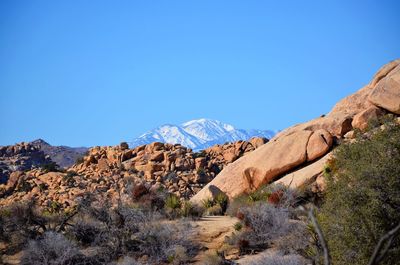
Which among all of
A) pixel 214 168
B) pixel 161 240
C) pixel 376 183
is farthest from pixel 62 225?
pixel 214 168

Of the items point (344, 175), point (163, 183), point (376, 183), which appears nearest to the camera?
point (376, 183)

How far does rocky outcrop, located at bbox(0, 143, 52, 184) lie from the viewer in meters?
66.2

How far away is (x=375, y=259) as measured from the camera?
11.4 feet

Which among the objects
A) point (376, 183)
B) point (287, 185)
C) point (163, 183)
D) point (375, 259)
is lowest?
point (375, 259)

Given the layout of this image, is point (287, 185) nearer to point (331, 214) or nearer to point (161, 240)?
point (161, 240)

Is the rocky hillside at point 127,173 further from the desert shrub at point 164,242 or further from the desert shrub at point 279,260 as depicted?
the desert shrub at point 279,260

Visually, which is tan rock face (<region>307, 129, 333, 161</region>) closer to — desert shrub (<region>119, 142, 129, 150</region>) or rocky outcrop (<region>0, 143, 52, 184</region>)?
desert shrub (<region>119, 142, 129, 150</region>)

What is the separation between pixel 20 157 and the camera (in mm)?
70375

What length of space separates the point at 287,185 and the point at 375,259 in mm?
20187

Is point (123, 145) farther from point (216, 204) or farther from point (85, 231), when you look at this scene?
point (85, 231)

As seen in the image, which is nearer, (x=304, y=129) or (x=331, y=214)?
(x=331, y=214)

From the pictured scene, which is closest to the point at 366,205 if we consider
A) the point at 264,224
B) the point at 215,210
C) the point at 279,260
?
the point at 279,260

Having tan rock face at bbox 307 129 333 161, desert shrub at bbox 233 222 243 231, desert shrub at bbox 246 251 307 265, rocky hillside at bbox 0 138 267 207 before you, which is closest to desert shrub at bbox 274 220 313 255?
desert shrub at bbox 246 251 307 265

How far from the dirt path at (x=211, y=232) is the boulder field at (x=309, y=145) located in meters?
3.91
